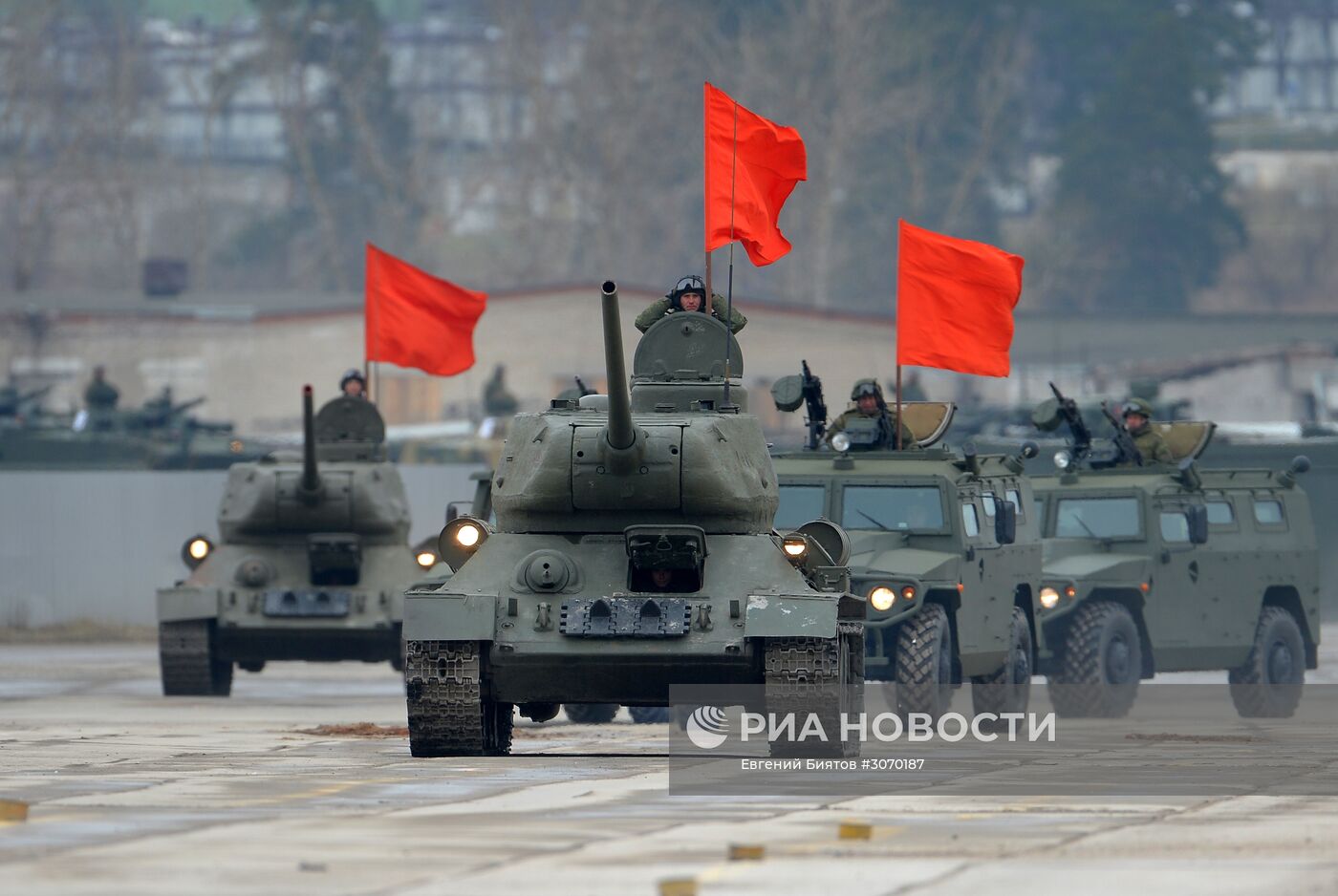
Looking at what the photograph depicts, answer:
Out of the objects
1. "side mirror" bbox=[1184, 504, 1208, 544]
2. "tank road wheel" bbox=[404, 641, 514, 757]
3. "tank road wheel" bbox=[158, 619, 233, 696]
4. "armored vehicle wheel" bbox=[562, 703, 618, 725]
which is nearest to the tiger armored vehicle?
"side mirror" bbox=[1184, 504, 1208, 544]

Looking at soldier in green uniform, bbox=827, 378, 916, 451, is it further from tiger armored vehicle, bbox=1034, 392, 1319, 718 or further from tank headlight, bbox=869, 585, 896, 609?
tank headlight, bbox=869, 585, 896, 609

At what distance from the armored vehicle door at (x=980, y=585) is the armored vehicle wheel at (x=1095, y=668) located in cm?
143

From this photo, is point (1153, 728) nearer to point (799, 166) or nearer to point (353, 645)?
point (799, 166)

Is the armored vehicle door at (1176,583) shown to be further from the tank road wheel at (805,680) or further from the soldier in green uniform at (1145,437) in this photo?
the tank road wheel at (805,680)

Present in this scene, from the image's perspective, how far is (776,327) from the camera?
207 ft

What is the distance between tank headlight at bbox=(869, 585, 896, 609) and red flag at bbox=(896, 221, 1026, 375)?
4.07 meters

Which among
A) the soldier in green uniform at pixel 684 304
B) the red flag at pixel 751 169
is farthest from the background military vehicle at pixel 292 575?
the soldier in green uniform at pixel 684 304

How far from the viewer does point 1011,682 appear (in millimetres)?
21984

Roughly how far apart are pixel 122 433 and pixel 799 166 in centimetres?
2229

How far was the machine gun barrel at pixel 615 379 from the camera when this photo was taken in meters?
15.1

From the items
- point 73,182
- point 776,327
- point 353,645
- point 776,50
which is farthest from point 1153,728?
A: point 73,182

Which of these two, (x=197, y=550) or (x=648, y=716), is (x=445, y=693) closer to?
(x=648, y=716)

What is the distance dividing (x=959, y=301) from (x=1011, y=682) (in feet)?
12.0

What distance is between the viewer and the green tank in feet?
132
